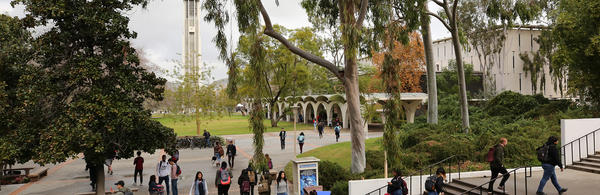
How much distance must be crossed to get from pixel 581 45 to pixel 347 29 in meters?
11.7

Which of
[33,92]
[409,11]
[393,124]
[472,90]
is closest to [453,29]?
[409,11]

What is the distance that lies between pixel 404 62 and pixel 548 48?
13.5 meters

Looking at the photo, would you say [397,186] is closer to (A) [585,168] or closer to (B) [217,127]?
(A) [585,168]

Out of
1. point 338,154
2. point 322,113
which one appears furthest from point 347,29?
point 322,113

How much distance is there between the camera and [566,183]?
1007 centimetres

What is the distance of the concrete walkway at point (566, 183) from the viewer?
9328 millimetres

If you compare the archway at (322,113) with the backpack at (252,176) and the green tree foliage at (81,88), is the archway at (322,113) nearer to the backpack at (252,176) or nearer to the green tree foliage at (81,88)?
the backpack at (252,176)

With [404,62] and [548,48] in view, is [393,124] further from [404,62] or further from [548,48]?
[404,62]

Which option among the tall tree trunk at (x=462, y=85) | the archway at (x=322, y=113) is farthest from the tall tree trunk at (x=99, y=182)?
the archway at (x=322, y=113)

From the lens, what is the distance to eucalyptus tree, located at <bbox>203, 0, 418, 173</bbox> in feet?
38.3

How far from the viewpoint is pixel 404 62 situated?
43.0m

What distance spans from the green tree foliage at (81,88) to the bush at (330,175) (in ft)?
18.8

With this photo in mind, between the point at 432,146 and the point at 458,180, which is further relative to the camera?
the point at 432,146

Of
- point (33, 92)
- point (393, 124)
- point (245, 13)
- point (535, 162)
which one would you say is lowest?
point (535, 162)
